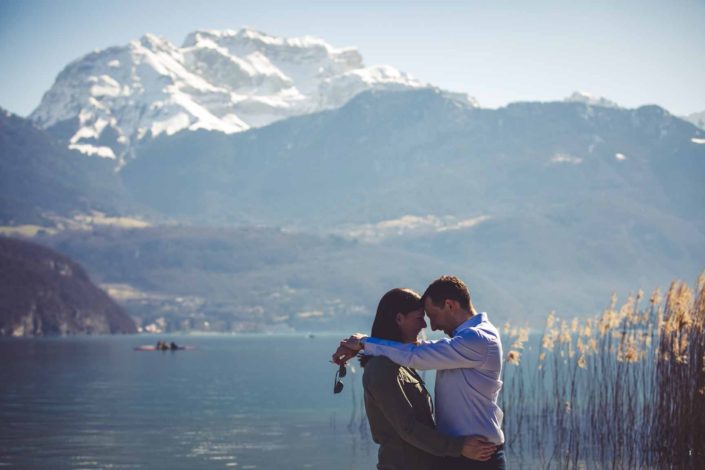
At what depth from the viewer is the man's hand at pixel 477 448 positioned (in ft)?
35.8

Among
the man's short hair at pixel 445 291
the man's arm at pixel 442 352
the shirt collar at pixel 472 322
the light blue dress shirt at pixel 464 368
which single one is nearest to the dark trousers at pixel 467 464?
the light blue dress shirt at pixel 464 368

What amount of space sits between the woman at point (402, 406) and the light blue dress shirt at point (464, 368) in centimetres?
14

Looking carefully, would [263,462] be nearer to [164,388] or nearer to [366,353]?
[366,353]

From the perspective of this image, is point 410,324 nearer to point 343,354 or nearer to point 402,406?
point 343,354

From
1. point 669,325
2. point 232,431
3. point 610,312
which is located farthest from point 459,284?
point 232,431

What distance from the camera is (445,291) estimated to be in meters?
11.1

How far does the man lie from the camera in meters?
10.9

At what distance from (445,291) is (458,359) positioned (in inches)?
28.5

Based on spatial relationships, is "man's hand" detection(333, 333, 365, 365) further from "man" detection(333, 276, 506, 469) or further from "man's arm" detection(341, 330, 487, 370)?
"man's arm" detection(341, 330, 487, 370)

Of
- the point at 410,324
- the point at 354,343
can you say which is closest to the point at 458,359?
the point at 410,324

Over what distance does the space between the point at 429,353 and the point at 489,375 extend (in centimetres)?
75

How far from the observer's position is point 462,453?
10.9m

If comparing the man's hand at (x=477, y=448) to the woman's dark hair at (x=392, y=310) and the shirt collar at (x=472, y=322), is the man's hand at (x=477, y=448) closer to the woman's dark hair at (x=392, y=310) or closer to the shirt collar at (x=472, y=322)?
the shirt collar at (x=472, y=322)

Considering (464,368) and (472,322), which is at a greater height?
(472,322)
